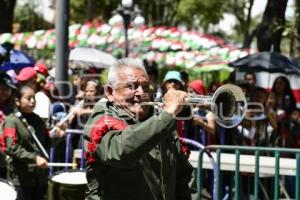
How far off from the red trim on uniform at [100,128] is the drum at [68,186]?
1.72m

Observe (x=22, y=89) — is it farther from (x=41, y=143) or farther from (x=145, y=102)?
(x=145, y=102)

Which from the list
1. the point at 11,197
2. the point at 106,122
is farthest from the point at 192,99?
the point at 11,197

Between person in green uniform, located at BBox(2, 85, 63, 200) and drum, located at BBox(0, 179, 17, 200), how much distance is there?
1035mm

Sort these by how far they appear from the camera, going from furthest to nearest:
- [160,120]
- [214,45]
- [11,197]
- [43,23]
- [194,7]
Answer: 1. [43,23]
2. [194,7]
3. [214,45]
4. [11,197]
5. [160,120]

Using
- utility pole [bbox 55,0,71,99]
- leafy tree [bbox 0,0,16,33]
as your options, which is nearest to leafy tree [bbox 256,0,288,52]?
utility pole [bbox 55,0,71,99]

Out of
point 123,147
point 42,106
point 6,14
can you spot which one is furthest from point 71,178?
point 6,14

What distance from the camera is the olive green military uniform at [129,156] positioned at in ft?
9.02

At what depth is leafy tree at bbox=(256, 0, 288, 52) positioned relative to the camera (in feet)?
40.0

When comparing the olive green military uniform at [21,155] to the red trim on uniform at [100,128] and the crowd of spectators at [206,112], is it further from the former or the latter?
the red trim on uniform at [100,128]

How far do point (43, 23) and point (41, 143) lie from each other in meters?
41.4

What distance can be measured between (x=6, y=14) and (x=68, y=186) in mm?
12991

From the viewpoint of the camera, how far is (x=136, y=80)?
3070 millimetres

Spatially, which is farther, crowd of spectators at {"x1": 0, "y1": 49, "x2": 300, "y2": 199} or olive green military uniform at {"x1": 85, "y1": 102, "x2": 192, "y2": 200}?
crowd of spectators at {"x1": 0, "y1": 49, "x2": 300, "y2": 199}

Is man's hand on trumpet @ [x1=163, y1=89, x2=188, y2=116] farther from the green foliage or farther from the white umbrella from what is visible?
the green foliage
